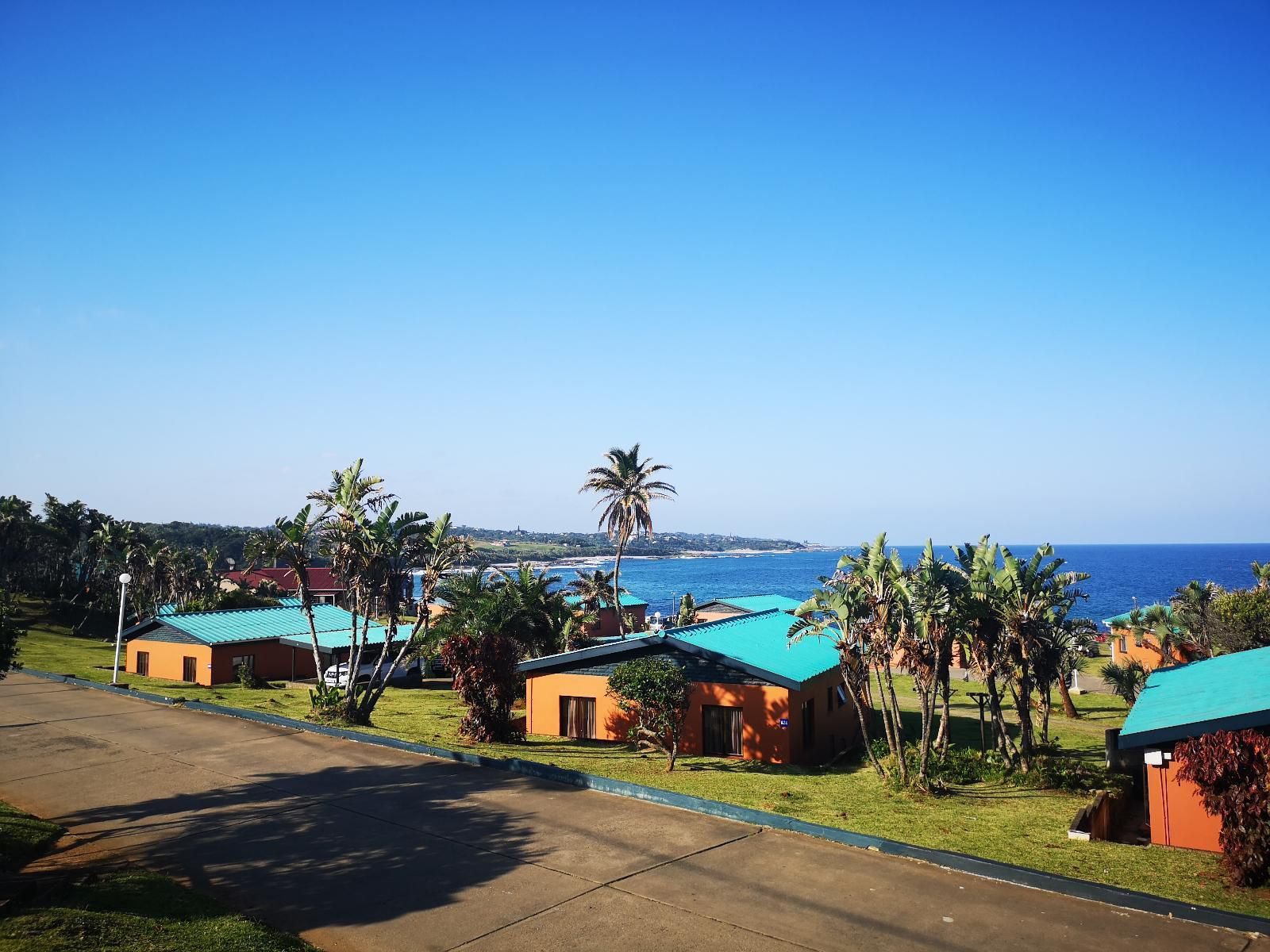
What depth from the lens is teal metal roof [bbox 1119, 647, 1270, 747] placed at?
614 inches

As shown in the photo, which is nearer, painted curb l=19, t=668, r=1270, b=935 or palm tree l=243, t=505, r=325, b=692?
painted curb l=19, t=668, r=1270, b=935

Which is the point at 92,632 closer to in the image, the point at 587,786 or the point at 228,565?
the point at 587,786

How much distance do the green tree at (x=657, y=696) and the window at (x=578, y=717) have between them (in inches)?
158

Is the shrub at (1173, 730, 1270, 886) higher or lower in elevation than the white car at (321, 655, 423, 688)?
higher

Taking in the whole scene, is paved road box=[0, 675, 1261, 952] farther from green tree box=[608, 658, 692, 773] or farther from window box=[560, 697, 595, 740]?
window box=[560, 697, 595, 740]

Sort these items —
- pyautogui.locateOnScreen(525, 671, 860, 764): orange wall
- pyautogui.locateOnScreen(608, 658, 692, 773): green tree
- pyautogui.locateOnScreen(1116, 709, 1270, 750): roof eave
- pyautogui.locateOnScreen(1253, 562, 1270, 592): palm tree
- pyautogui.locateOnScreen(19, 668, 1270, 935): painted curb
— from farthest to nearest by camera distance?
1. pyautogui.locateOnScreen(1253, 562, 1270, 592): palm tree
2. pyautogui.locateOnScreen(525, 671, 860, 764): orange wall
3. pyautogui.locateOnScreen(608, 658, 692, 773): green tree
4. pyautogui.locateOnScreen(1116, 709, 1270, 750): roof eave
5. pyautogui.locateOnScreen(19, 668, 1270, 935): painted curb

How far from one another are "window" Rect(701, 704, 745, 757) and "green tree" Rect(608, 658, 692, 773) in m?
1.99

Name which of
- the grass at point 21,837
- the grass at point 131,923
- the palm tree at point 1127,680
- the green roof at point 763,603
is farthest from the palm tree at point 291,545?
the palm tree at point 1127,680

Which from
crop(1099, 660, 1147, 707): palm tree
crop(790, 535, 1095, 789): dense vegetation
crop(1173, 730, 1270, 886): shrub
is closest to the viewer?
crop(1173, 730, 1270, 886): shrub

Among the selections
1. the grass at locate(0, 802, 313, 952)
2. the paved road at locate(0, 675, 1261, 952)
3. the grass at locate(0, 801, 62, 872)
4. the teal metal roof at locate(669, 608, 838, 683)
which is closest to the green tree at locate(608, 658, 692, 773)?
the teal metal roof at locate(669, 608, 838, 683)

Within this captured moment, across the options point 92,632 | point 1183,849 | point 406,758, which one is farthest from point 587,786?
point 92,632

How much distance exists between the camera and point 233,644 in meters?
44.4

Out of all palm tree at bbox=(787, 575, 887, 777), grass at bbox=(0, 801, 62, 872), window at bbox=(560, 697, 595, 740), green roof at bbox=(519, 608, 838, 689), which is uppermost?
palm tree at bbox=(787, 575, 887, 777)

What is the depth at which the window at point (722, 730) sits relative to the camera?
27453mm
